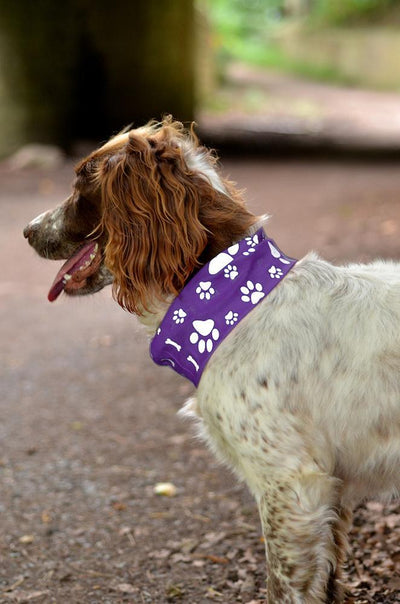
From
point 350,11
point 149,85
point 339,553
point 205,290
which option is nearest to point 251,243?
point 205,290

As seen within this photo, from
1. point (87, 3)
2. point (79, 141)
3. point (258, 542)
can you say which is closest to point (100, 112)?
point (79, 141)

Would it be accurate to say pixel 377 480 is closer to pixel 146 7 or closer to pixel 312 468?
pixel 312 468

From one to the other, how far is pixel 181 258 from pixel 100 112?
52.7 feet

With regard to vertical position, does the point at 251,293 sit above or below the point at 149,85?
above

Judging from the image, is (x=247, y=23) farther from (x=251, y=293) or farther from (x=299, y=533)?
(x=299, y=533)

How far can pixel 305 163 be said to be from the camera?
51.8ft

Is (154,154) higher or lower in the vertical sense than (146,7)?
higher

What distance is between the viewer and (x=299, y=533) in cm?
298

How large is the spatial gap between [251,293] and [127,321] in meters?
4.77

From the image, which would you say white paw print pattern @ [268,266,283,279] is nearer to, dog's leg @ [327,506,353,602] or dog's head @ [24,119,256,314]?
dog's head @ [24,119,256,314]

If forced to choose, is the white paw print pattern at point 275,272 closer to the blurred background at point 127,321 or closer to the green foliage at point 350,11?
the blurred background at point 127,321

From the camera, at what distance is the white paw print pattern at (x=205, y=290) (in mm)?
3074

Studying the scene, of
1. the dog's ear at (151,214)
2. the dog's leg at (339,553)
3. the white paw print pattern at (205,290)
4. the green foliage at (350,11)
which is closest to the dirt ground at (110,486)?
the dog's leg at (339,553)

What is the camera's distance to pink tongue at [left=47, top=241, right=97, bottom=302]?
3.37 meters
